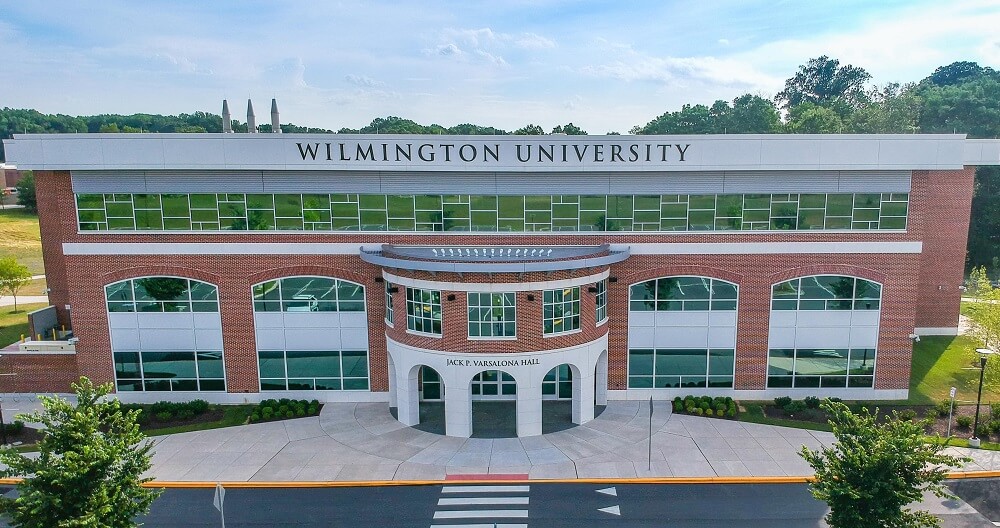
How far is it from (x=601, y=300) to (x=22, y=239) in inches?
3334

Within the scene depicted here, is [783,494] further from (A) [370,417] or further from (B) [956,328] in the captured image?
(B) [956,328]

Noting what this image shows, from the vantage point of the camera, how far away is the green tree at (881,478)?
47.6ft

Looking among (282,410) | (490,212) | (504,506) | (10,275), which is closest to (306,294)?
(282,410)

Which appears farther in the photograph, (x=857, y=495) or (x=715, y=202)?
(x=715, y=202)

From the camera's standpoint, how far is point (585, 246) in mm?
26719

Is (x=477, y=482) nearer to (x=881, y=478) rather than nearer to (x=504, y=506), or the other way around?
(x=504, y=506)

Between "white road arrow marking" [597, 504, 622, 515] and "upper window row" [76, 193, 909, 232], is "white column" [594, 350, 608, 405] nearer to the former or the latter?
"upper window row" [76, 193, 909, 232]

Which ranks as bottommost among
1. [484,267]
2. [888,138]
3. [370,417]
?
[370,417]

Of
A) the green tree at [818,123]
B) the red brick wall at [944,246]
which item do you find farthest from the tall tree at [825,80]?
the red brick wall at [944,246]

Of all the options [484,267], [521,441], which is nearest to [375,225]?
[484,267]

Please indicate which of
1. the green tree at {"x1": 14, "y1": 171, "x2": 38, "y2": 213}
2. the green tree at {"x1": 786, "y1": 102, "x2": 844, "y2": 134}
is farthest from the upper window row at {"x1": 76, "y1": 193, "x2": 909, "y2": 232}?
the green tree at {"x1": 14, "y1": 171, "x2": 38, "y2": 213}

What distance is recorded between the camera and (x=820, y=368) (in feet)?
90.7

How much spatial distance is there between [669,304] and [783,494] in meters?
9.58

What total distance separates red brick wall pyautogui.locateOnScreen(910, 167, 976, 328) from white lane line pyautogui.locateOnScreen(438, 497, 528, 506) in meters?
28.5
